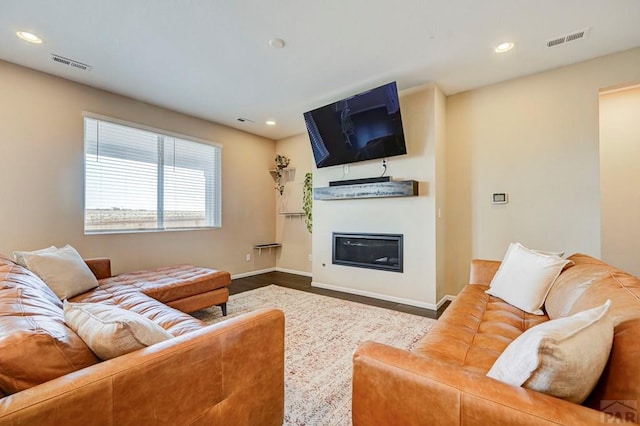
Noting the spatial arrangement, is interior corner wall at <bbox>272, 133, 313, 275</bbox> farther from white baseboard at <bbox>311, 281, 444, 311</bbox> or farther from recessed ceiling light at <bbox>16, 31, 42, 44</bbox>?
recessed ceiling light at <bbox>16, 31, 42, 44</bbox>

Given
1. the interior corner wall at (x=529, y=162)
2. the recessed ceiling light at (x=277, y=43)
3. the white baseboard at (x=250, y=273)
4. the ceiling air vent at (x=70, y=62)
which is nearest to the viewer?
the recessed ceiling light at (x=277, y=43)

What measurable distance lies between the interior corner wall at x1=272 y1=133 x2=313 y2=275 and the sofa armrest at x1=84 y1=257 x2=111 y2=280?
9.90ft

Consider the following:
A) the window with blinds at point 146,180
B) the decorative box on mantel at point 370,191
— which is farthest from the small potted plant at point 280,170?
the decorative box on mantel at point 370,191

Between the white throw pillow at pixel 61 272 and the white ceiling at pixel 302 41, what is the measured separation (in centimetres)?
190

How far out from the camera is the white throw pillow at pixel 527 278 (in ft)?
6.06

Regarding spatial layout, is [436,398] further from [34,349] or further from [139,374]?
[34,349]

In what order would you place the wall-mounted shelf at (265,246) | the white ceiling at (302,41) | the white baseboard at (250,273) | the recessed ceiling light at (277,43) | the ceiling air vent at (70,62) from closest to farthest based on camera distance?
the white ceiling at (302,41) → the recessed ceiling light at (277,43) → the ceiling air vent at (70,62) → the white baseboard at (250,273) → the wall-mounted shelf at (265,246)

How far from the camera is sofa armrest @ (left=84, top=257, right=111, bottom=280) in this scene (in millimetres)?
2895

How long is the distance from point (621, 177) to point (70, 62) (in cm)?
631

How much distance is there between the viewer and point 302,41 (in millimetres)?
2553

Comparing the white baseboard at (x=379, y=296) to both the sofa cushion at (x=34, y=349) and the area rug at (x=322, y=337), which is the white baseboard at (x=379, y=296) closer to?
the area rug at (x=322, y=337)

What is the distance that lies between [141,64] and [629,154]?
561 cm

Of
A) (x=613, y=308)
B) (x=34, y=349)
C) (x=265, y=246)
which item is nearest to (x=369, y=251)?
(x=265, y=246)

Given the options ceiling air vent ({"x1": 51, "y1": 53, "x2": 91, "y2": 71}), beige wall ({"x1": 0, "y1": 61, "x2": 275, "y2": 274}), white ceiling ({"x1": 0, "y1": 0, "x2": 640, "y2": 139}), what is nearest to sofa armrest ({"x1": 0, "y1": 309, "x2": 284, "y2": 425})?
white ceiling ({"x1": 0, "y1": 0, "x2": 640, "y2": 139})
